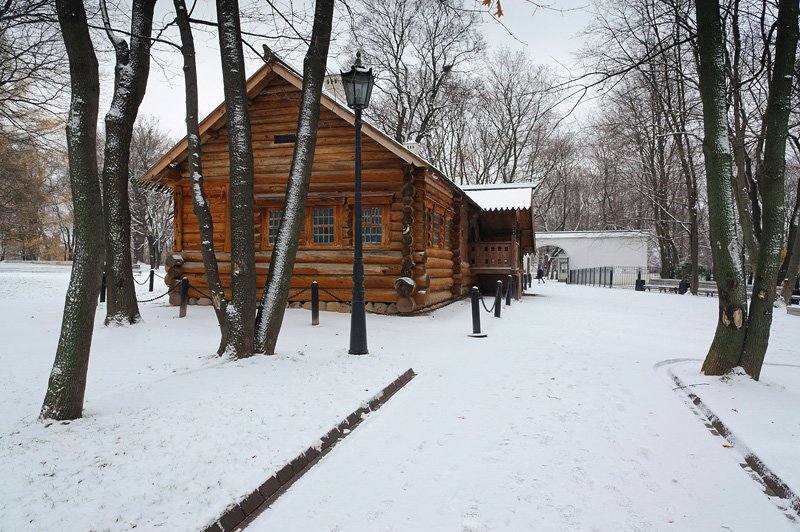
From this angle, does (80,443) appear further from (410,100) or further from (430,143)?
(430,143)

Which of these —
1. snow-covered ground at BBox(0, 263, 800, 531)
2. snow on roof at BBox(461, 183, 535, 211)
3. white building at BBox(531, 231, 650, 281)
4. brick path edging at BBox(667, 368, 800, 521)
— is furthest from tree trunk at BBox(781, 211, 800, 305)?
white building at BBox(531, 231, 650, 281)

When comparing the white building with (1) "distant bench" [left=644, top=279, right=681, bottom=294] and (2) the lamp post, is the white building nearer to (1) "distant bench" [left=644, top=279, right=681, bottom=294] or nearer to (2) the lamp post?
(1) "distant bench" [left=644, top=279, right=681, bottom=294]

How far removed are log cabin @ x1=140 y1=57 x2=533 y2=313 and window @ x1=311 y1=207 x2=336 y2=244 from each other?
0.09 feet

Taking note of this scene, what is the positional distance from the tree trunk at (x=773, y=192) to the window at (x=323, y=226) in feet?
31.7

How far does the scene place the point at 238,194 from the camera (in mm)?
6754

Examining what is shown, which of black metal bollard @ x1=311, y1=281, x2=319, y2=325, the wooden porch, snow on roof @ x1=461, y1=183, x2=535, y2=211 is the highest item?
snow on roof @ x1=461, y1=183, x2=535, y2=211

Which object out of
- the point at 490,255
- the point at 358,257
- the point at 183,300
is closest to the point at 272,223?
the point at 183,300

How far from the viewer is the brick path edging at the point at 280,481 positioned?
9.40 ft

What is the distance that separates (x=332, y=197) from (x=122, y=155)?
4.94 meters

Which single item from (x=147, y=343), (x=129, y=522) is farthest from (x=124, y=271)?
(x=129, y=522)

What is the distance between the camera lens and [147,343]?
8203 millimetres

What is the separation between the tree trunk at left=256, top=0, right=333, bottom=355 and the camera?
7.02 meters

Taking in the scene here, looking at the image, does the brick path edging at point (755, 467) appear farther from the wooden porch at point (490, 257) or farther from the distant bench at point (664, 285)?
the distant bench at point (664, 285)

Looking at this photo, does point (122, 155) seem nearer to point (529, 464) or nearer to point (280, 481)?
point (280, 481)
